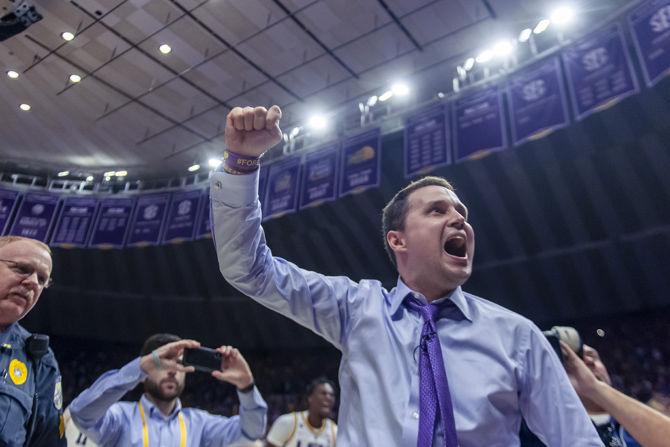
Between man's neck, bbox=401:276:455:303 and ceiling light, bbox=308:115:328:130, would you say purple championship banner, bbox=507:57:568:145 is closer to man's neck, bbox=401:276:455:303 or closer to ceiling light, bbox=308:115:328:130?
ceiling light, bbox=308:115:328:130

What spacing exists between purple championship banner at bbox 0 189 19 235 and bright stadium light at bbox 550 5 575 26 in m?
11.5

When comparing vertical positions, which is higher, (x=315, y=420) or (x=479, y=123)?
(x=479, y=123)

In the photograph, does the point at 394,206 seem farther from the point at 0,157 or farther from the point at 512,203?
the point at 0,157

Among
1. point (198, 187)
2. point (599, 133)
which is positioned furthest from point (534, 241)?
point (198, 187)

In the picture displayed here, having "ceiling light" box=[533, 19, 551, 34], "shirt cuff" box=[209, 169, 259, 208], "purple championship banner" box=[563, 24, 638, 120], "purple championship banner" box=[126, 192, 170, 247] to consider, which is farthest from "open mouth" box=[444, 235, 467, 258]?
"purple championship banner" box=[126, 192, 170, 247]

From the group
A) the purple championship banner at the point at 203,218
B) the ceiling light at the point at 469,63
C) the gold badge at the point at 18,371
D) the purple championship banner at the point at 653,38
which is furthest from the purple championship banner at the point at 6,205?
the purple championship banner at the point at 653,38

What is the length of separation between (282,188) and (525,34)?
5.16m

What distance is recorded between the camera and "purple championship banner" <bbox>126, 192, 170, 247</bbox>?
425 inches

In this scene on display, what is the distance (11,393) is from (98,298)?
13048 millimetres

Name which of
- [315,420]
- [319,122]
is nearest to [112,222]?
[319,122]

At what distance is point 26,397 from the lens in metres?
1.81

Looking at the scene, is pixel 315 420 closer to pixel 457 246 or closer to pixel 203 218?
pixel 457 246

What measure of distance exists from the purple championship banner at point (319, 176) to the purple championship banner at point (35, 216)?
609 cm

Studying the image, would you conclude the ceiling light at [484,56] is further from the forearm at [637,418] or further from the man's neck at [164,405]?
the forearm at [637,418]
